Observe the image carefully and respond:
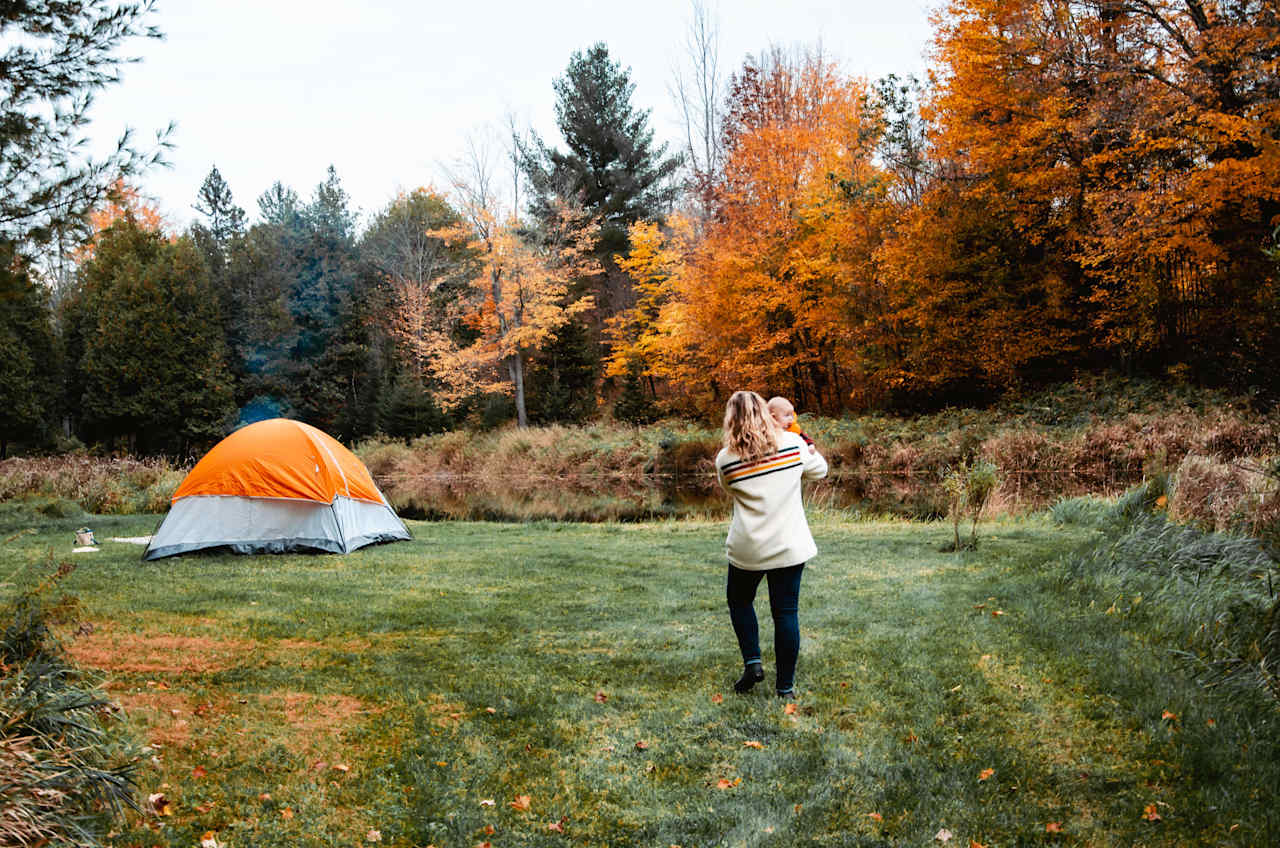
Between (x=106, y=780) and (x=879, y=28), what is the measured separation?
27772 millimetres

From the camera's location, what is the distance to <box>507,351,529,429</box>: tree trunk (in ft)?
99.1

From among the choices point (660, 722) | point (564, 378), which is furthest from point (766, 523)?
point (564, 378)

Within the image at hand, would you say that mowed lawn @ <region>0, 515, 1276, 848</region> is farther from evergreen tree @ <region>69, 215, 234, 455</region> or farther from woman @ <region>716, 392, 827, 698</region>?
evergreen tree @ <region>69, 215, 234, 455</region>

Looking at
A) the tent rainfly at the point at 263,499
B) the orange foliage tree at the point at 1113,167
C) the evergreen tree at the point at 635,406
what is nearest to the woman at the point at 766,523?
the tent rainfly at the point at 263,499

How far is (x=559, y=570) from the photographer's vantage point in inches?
350

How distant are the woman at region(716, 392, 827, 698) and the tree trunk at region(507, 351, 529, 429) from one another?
25048 millimetres

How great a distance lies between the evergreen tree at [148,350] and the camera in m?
29.5

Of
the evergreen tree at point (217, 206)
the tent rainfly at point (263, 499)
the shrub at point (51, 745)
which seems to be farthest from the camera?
the evergreen tree at point (217, 206)

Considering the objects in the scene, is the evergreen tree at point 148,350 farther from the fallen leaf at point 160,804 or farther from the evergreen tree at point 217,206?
the fallen leaf at point 160,804

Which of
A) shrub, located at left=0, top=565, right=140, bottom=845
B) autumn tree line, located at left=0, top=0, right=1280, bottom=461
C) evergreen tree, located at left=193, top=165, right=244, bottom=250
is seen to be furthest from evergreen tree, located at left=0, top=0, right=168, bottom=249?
evergreen tree, located at left=193, top=165, right=244, bottom=250

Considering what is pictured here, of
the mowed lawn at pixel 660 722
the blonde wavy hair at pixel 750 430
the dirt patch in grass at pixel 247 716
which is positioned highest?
the blonde wavy hair at pixel 750 430

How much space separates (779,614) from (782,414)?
1.13 meters

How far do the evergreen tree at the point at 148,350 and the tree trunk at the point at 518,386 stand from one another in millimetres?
10706

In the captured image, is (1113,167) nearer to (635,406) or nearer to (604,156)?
(635,406)
